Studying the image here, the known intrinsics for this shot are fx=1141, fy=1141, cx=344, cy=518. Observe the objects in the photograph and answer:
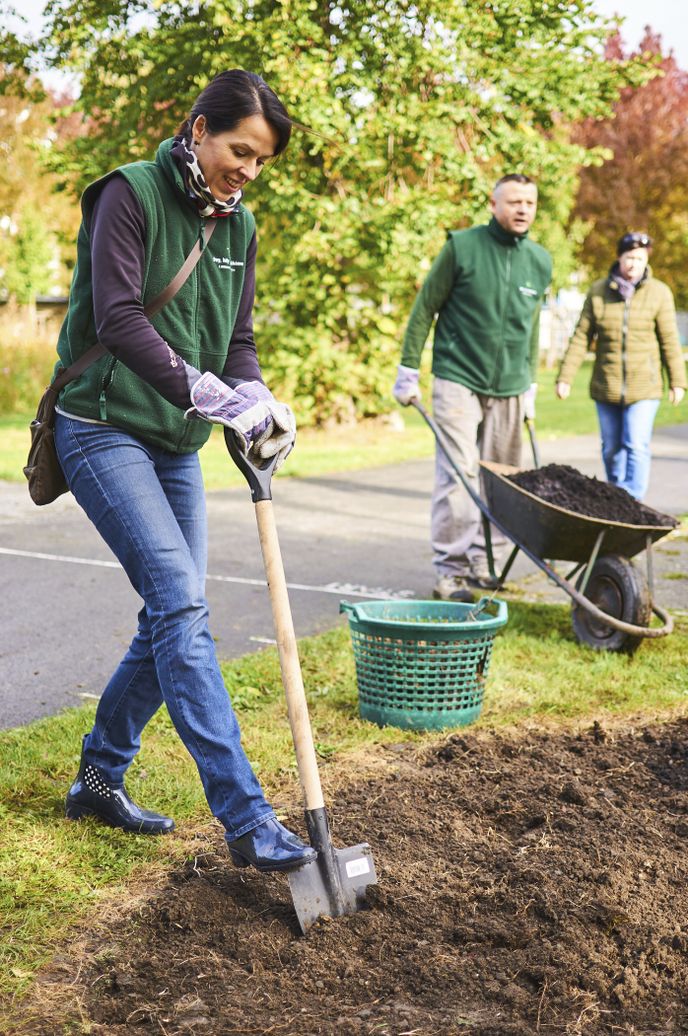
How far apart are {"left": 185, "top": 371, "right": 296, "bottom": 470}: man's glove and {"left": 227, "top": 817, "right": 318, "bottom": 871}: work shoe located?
962 mm

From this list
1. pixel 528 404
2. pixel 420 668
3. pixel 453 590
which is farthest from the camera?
pixel 528 404

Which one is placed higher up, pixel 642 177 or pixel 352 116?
pixel 642 177

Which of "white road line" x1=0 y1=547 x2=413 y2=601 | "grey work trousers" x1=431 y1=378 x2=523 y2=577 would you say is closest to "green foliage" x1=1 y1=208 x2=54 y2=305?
"white road line" x1=0 y1=547 x2=413 y2=601

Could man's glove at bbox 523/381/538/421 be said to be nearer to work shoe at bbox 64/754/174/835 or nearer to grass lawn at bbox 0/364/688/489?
work shoe at bbox 64/754/174/835

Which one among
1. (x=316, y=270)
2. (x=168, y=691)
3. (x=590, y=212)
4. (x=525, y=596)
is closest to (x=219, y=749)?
(x=168, y=691)

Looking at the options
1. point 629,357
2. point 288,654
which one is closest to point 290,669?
point 288,654

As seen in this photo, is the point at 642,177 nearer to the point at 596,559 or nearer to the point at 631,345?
the point at 631,345

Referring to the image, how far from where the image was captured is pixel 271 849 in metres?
2.86

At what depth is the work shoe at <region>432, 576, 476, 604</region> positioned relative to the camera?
21.6ft

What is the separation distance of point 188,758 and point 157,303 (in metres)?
1.79

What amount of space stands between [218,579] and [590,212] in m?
25.5

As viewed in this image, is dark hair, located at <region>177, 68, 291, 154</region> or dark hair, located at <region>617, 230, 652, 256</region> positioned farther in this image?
dark hair, located at <region>617, 230, 652, 256</region>

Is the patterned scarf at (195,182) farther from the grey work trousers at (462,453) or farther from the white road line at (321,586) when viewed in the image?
the white road line at (321,586)

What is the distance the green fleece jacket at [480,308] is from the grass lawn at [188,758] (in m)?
1.44
